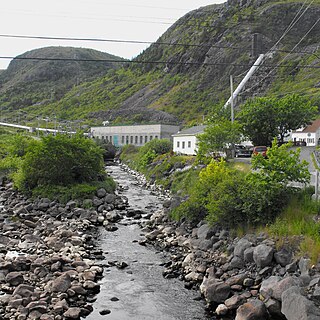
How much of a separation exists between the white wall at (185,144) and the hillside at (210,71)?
4631 cm

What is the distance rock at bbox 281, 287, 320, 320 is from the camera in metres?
12.4

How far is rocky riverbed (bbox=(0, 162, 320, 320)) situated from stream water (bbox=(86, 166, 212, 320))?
14.7 inches

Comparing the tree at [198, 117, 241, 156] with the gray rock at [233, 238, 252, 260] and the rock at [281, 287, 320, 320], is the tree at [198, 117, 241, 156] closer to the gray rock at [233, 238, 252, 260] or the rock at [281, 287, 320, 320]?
the gray rock at [233, 238, 252, 260]

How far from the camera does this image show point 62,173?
3612cm

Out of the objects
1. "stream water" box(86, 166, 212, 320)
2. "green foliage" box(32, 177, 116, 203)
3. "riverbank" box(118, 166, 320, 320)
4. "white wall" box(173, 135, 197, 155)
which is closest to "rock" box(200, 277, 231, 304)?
"riverbank" box(118, 166, 320, 320)

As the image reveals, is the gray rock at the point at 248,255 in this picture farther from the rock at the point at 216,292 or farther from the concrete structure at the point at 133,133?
the concrete structure at the point at 133,133

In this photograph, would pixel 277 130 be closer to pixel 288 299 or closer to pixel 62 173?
pixel 62 173

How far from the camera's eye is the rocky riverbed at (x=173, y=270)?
1395 cm

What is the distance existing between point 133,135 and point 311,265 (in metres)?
75.2

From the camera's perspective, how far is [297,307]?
42.3ft

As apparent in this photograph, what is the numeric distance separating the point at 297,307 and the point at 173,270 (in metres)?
7.25

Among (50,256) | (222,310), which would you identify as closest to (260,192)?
(222,310)

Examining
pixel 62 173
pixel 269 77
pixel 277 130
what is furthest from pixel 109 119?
pixel 62 173

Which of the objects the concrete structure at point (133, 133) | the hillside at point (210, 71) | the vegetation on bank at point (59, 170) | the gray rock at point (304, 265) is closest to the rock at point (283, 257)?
the gray rock at point (304, 265)
